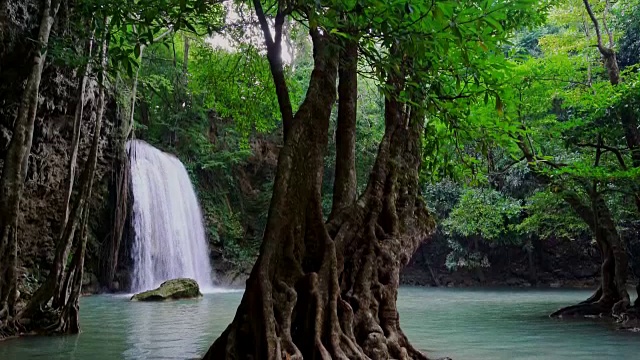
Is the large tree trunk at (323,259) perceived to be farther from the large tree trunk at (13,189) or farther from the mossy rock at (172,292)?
the mossy rock at (172,292)

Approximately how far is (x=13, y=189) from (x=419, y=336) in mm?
6992

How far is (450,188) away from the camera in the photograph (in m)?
28.9

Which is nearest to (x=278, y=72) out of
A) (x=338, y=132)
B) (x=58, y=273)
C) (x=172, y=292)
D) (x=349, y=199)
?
(x=338, y=132)

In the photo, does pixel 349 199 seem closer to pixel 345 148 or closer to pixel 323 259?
pixel 345 148

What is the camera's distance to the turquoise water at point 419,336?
7.84m

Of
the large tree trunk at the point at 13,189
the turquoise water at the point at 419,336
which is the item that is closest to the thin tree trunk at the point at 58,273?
the large tree trunk at the point at 13,189

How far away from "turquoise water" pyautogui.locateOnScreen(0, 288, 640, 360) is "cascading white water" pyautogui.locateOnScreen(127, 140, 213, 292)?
6469 millimetres

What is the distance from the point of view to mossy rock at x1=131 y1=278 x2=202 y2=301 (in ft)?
58.5

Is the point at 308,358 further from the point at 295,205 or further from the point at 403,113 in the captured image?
the point at 403,113

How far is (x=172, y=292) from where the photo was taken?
18.3 meters

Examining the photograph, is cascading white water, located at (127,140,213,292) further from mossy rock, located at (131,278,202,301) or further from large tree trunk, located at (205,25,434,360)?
large tree trunk, located at (205,25,434,360)

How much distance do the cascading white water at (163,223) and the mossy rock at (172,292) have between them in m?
3.34

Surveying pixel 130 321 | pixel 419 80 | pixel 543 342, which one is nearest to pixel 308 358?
pixel 419 80

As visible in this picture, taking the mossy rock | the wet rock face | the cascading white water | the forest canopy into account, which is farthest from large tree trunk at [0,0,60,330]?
the cascading white water
